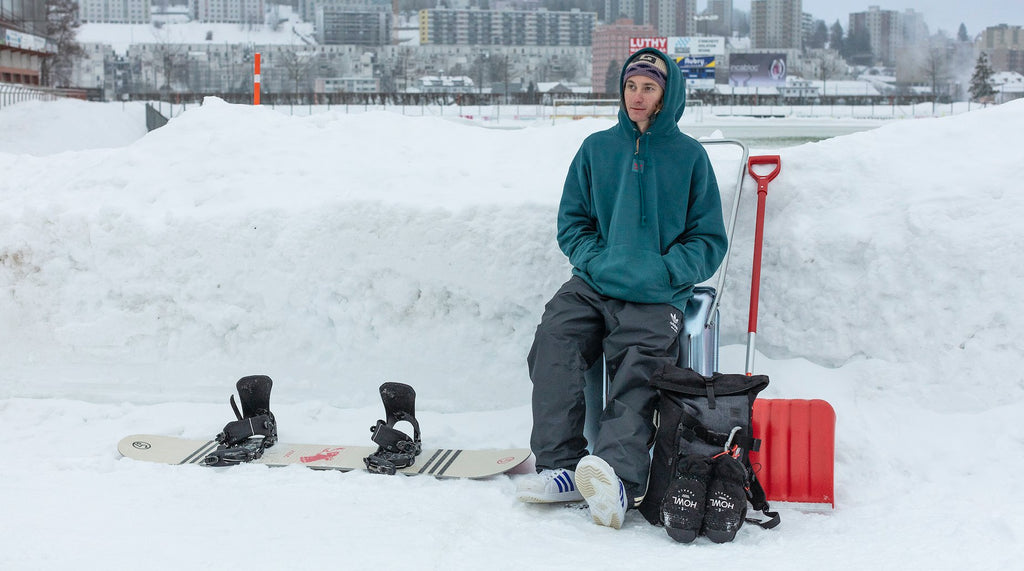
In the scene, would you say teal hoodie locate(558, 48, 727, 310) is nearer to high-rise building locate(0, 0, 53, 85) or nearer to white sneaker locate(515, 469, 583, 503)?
white sneaker locate(515, 469, 583, 503)

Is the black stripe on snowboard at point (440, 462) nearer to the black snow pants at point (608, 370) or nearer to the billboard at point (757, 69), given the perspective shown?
the black snow pants at point (608, 370)

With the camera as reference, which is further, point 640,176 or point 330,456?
point 330,456

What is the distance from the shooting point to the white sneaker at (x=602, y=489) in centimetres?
324

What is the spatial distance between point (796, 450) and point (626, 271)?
98 centimetres

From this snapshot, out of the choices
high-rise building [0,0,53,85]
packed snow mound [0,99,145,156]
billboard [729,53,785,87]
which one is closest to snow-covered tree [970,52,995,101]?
billboard [729,53,785,87]

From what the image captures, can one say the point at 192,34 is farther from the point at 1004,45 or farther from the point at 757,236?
the point at 757,236

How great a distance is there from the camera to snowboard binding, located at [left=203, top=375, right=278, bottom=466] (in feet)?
13.3

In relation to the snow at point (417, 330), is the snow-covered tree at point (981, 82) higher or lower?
higher

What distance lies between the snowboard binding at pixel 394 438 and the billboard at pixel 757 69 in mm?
64795

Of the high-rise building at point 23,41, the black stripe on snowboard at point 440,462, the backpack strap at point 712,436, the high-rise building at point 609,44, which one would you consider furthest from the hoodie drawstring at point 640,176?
the high-rise building at point 609,44

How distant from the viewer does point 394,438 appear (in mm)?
4020

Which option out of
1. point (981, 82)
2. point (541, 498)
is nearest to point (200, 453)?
point (541, 498)

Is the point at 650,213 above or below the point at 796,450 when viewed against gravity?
above

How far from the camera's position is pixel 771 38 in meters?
192
